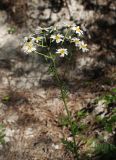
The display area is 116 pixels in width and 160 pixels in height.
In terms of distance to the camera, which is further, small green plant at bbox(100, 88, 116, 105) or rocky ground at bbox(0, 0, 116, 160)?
small green plant at bbox(100, 88, 116, 105)

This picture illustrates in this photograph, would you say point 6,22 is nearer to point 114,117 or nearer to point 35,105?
point 35,105

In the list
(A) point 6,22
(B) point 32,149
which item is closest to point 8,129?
(B) point 32,149

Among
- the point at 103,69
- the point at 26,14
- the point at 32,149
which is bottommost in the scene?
the point at 32,149

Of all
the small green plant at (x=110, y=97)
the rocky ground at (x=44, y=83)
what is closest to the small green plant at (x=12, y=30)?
the rocky ground at (x=44, y=83)

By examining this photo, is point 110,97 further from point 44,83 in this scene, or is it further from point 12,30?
point 12,30

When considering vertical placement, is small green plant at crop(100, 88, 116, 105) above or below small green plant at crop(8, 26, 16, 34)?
below

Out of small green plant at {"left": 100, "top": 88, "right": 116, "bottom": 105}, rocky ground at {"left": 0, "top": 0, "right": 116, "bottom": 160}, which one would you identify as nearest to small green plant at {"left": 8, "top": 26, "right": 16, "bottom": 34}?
rocky ground at {"left": 0, "top": 0, "right": 116, "bottom": 160}

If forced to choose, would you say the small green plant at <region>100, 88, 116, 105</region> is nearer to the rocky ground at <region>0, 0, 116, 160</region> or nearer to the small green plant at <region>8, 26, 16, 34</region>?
the rocky ground at <region>0, 0, 116, 160</region>

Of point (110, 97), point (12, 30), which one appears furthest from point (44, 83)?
point (12, 30)
